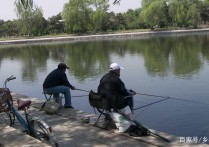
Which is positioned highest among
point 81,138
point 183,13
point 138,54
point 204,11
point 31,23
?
point 204,11

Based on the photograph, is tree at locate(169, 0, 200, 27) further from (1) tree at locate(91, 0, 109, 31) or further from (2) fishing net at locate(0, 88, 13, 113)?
(2) fishing net at locate(0, 88, 13, 113)

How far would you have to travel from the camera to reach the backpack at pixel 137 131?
600 centimetres

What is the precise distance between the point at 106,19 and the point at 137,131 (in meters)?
72.0

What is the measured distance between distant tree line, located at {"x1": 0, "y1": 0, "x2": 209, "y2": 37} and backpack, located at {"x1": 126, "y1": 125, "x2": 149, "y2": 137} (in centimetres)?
6682

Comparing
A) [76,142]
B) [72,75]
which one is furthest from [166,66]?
[76,142]

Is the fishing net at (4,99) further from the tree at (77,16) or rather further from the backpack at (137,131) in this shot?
the tree at (77,16)

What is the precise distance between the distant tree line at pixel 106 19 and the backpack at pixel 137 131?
6682 centimetres

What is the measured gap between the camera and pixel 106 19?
3031 inches

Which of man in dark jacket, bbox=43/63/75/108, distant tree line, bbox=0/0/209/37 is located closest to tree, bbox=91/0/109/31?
distant tree line, bbox=0/0/209/37

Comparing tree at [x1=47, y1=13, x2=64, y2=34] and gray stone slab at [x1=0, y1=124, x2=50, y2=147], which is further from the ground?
tree at [x1=47, y1=13, x2=64, y2=34]

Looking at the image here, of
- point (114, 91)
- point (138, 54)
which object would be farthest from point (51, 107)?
point (138, 54)

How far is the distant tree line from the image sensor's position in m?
73.3

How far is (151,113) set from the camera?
400 inches

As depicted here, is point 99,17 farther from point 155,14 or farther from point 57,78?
point 57,78
